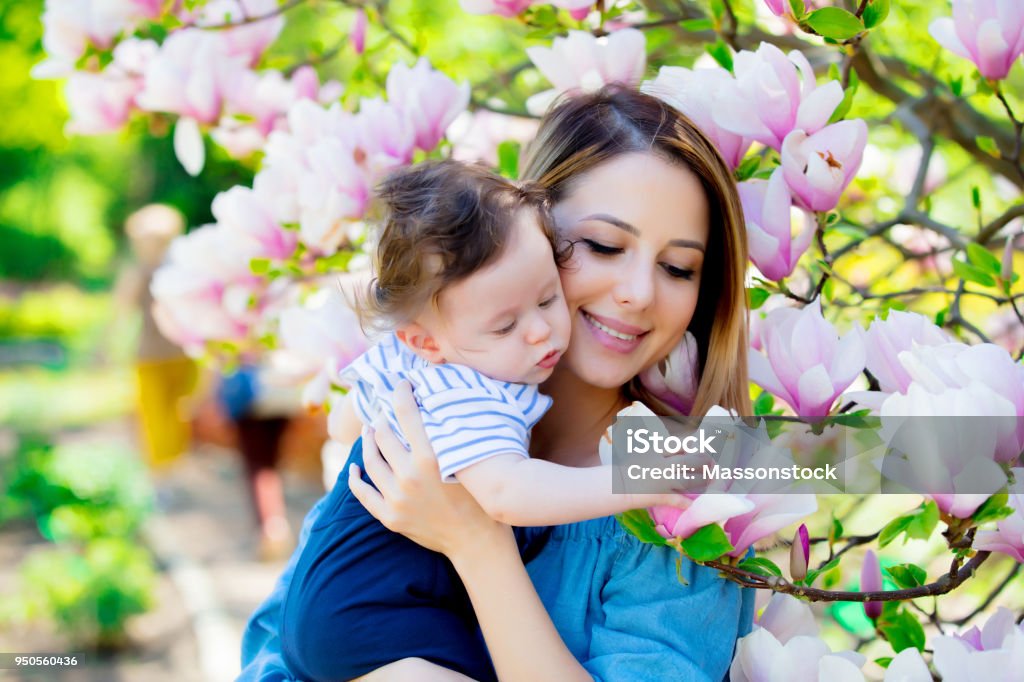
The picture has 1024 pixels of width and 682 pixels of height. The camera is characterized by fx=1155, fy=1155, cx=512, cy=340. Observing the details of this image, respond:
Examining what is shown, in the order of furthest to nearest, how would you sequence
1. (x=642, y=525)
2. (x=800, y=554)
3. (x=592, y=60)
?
(x=592, y=60) < (x=800, y=554) < (x=642, y=525)

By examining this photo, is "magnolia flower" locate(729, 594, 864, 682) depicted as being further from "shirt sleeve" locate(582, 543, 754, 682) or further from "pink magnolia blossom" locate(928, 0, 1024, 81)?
"pink magnolia blossom" locate(928, 0, 1024, 81)

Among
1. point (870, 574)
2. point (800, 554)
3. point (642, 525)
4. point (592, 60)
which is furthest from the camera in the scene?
point (592, 60)

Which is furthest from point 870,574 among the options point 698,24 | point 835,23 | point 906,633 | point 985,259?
point 698,24

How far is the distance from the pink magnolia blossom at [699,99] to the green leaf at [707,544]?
677 mm

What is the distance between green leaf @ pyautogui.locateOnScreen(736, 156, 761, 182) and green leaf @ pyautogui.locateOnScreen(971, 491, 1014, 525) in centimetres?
72

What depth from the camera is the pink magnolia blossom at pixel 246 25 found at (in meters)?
2.34

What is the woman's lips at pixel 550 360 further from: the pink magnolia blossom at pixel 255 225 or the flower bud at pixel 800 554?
the pink magnolia blossom at pixel 255 225

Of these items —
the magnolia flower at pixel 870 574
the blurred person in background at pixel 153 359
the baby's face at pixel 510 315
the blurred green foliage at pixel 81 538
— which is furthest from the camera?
the blurred person in background at pixel 153 359

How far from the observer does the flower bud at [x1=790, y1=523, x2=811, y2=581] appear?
54.4 inches

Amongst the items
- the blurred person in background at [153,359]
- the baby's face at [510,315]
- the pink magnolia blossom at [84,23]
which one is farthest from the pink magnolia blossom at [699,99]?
the blurred person in background at [153,359]

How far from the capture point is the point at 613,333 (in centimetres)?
163

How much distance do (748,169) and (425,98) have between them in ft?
1.87

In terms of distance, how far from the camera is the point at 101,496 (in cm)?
615

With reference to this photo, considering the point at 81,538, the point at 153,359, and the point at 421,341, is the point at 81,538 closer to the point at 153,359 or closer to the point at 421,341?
the point at 153,359
